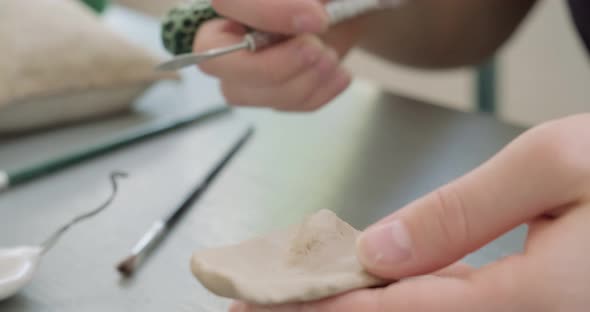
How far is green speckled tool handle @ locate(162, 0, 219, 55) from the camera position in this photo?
0.47 meters

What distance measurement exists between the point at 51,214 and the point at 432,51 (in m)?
0.54

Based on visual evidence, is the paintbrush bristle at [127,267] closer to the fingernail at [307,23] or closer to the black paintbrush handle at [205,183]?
the black paintbrush handle at [205,183]

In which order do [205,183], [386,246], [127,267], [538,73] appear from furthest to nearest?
[538,73] → [205,183] → [127,267] → [386,246]

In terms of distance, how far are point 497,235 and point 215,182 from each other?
0.82 ft

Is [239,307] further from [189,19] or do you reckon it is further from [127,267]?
[189,19]

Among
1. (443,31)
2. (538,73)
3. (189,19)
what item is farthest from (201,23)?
(538,73)

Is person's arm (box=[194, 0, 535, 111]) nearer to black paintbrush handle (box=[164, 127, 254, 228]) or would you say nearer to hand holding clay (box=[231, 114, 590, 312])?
black paintbrush handle (box=[164, 127, 254, 228])

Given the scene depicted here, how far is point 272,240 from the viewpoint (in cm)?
25

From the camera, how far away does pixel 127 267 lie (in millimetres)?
323

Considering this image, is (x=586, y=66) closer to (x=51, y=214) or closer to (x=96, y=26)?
(x=96, y=26)

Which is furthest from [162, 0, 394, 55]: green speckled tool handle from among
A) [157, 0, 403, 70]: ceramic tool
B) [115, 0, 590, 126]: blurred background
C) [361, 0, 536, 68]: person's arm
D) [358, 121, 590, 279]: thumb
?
[115, 0, 590, 126]: blurred background

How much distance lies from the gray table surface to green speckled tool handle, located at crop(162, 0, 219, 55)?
0.27 ft

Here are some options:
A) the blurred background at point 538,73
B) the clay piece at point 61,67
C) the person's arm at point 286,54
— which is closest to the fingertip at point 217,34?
the person's arm at point 286,54

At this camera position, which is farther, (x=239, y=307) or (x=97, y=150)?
(x=97, y=150)
